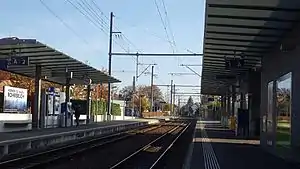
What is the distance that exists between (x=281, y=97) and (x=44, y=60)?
17.4m

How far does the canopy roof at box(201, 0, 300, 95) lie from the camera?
58.1ft

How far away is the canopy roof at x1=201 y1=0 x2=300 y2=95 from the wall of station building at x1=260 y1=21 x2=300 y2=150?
59cm

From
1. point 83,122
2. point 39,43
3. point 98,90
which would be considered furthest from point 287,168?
point 98,90

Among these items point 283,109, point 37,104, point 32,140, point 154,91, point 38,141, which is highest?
point 154,91

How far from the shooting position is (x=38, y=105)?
36.1 m

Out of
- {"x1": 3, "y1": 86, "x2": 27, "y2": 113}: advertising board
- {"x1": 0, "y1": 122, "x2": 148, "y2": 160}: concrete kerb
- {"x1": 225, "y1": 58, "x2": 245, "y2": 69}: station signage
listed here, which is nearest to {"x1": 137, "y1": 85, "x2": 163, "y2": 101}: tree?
{"x1": 3, "y1": 86, "x2": 27, "y2": 113}: advertising board

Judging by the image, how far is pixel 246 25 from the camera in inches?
829

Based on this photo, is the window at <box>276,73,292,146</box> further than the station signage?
No

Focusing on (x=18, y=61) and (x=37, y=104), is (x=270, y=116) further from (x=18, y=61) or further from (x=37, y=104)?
(x=37, y=104)

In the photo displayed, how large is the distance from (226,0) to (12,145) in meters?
11.7

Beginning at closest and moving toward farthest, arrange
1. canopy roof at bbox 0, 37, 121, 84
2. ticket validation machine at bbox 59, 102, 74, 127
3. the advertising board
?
canopy roof at bbox 0, 37, 121, 84, the advertising board, ticket validation machine at bbox 59, 102, 74, 127

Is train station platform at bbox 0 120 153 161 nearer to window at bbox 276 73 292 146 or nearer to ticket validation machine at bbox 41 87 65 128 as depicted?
ticket validation machine at bbox 41 87 65 128

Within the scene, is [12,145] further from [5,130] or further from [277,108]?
[277,108]

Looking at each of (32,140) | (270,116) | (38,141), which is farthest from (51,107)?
(270,116)
